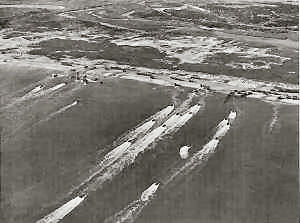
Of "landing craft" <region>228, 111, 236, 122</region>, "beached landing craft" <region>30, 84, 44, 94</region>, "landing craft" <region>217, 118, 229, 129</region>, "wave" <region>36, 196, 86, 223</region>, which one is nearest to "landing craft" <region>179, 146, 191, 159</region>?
"landing craft" <region>217, 118, 229, 129</region>

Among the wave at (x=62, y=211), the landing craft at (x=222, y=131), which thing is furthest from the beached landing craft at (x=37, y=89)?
the wave at (x=62, y=211)

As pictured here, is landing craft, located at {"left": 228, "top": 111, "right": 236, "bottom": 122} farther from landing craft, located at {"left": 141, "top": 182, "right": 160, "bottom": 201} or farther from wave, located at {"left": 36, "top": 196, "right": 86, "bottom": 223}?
wave, located at {"left": 36, "top": 196, "right": 86, "bottom": 223}

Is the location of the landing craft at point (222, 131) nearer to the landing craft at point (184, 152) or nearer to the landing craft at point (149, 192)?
the landing craft at point (184, 152)

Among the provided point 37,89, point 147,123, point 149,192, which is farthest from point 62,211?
point 37,89

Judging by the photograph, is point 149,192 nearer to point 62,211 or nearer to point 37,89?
point 62,211

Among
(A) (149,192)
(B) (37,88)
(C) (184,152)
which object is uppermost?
(B) (37,88)

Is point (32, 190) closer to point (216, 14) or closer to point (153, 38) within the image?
point (153, 38)
